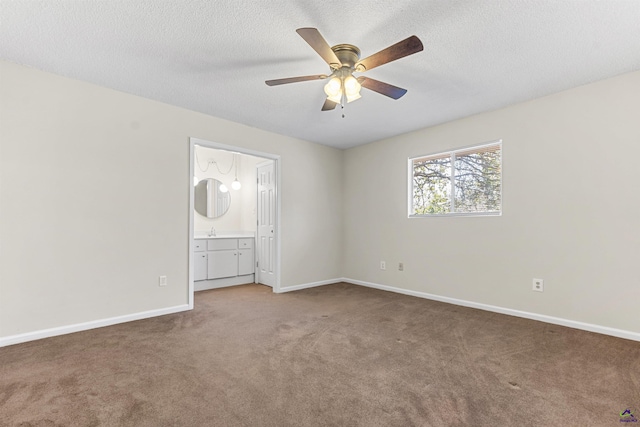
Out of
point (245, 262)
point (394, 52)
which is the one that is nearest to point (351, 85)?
point (394, 52)

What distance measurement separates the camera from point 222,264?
5.26 m

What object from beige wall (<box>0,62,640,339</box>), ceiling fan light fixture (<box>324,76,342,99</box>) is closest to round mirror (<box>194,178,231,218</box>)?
beige wall (<box>0,62,640,339</box>)

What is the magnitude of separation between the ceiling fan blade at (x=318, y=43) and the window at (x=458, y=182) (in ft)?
8.36

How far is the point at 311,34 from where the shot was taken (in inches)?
71.5

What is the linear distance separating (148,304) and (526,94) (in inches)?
180

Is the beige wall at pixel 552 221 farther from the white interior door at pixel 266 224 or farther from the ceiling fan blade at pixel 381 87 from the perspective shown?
the white interior door at pixel 266 224

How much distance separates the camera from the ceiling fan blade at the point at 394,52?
1.85m

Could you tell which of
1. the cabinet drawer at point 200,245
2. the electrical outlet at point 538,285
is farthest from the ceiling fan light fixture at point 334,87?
the cabinet drawer at point 200,245

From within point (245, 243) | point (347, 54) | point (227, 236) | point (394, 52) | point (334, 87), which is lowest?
point (245, 243)

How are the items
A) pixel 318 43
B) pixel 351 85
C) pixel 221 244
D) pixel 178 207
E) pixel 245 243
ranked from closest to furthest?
pixel 318 43
pixel 351 85
pixel 178 207
pixel 221 244
pixel 245 243

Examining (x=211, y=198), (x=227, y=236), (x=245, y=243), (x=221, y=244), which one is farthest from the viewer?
(x=211, y=198)

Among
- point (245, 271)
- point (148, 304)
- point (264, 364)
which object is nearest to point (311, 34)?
point (264, 364)

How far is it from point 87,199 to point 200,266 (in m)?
2.19

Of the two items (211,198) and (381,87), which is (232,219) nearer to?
(211,198)
